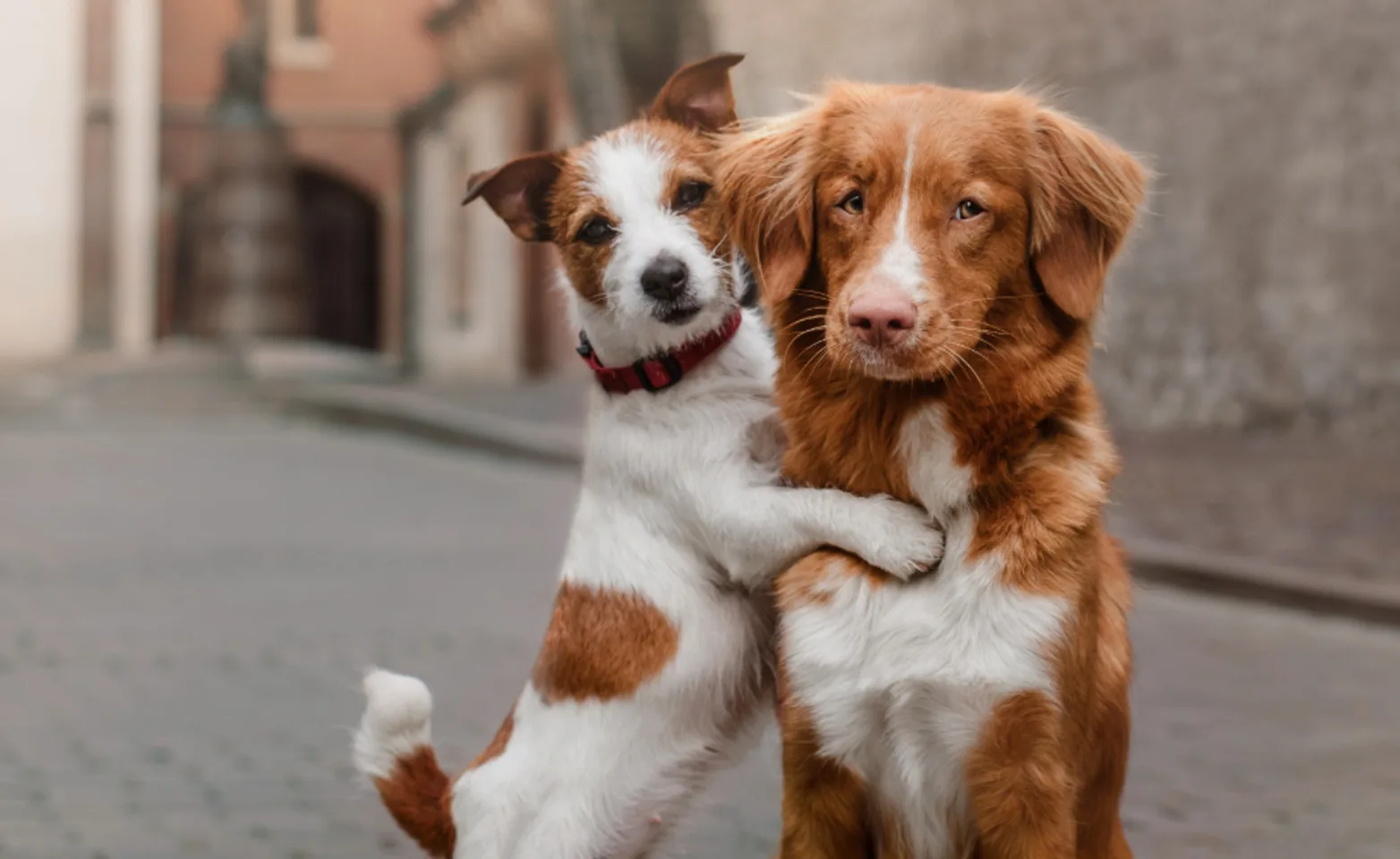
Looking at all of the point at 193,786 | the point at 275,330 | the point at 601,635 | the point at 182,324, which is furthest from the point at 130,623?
the point at 182,324

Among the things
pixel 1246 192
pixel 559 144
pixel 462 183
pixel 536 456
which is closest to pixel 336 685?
pixel 536 456

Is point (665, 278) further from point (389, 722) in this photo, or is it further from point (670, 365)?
point (389, 722)

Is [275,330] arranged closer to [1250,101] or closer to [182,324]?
[182,324]

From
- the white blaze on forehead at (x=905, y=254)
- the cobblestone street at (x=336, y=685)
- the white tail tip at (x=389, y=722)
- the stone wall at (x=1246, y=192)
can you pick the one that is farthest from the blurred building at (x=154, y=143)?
the white blaze on forehead at (x=905, y=254)

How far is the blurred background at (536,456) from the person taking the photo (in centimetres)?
558

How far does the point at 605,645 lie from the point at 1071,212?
1.00 meters

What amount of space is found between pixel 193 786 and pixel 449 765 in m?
0.70

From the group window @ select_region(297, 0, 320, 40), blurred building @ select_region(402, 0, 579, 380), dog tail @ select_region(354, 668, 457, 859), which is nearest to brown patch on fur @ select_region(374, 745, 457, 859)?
dog tail @ select_region(354, 668, 457, 859)

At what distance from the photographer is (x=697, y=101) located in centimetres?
323

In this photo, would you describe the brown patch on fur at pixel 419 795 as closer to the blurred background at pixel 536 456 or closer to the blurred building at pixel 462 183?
the blurred background at pixel 536 456

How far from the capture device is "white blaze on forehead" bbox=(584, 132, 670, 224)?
316 cm

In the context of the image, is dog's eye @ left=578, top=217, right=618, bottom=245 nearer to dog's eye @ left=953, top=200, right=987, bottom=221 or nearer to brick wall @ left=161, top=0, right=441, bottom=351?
dog's eye @ left=953, top=200, right=987, bottom=221

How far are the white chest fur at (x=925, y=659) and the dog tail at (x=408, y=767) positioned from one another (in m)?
0.81

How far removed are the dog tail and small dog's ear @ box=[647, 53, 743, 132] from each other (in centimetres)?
104
